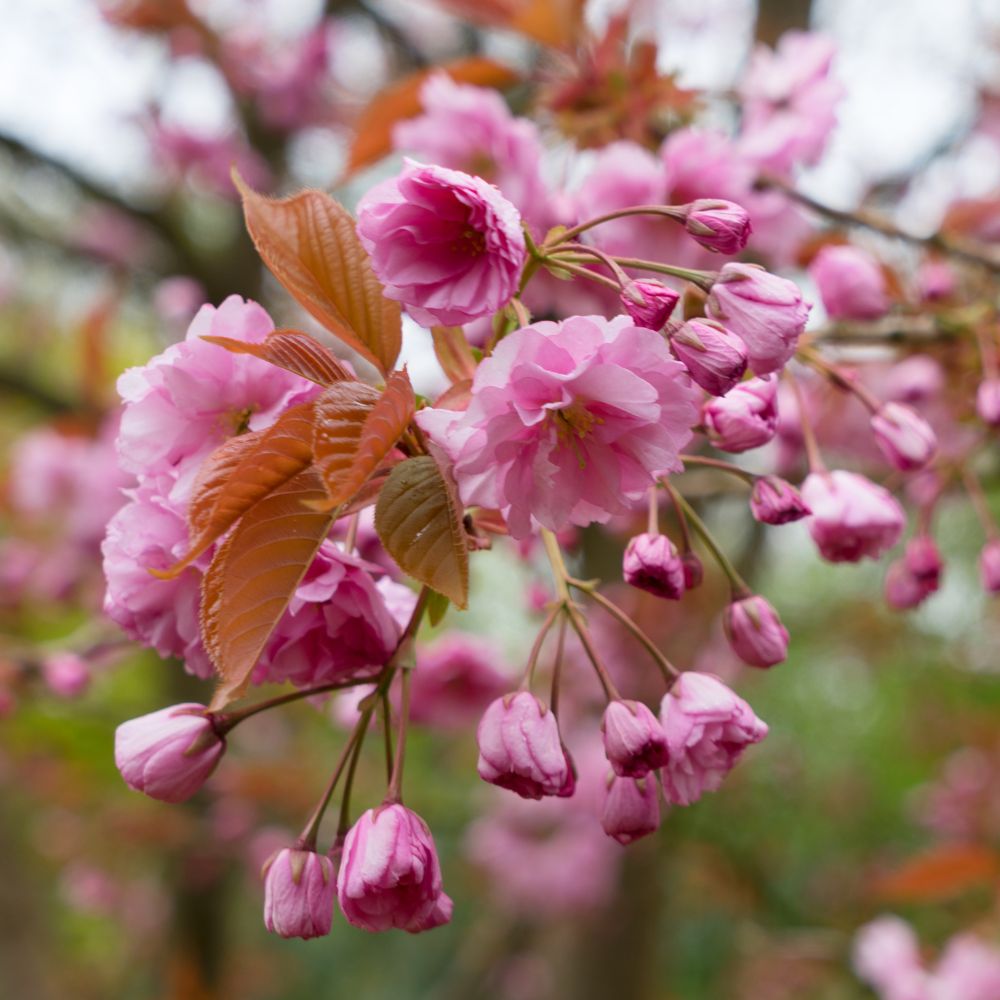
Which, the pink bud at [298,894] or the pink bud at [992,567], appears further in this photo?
the pink bud at [992,567]

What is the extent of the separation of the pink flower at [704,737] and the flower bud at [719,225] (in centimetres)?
29

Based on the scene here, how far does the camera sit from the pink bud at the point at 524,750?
0.60 m

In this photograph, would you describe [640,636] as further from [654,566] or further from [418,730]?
[418,730]

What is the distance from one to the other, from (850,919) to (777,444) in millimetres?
2400

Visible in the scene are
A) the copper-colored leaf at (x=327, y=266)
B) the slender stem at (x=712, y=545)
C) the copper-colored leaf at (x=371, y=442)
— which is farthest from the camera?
the slender stem at (x=712, y=545)

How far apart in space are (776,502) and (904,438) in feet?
0.71

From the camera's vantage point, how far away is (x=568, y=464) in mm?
587

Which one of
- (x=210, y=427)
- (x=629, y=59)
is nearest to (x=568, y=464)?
(x=210, y=427)

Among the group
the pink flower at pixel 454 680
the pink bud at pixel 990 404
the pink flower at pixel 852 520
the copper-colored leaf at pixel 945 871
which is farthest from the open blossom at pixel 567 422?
the copper-colored leaf at pixel 945 871

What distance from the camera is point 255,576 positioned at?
0.54 meters

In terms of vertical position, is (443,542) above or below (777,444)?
above

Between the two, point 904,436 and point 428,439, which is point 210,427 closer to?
point 428,439

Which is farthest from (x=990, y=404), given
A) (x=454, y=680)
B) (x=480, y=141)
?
(x=454, y=680)

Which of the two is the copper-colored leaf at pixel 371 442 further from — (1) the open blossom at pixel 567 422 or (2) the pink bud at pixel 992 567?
(2) the pink bud at pixel 992 567
